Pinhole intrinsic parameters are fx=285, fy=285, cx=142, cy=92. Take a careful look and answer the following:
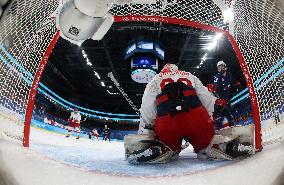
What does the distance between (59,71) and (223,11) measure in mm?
7761

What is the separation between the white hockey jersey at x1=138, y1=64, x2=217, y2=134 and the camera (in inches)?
61.6

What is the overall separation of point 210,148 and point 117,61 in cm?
656

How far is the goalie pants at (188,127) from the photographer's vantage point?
1.44 metres

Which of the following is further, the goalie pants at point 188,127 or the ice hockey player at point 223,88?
the ice hockey player at point 223,88

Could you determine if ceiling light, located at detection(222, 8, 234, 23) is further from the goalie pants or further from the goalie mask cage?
the goalie pants

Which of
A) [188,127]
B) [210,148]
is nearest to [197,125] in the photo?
[188,127]

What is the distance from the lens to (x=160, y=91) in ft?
5.14

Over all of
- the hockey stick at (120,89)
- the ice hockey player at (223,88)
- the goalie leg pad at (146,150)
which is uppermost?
the goalie leg pad at (146,150)

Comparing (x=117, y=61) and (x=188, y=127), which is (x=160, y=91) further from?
(x=117, y=61)

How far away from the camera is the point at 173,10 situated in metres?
2.06

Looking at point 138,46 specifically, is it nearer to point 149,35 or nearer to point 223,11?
point 149,35

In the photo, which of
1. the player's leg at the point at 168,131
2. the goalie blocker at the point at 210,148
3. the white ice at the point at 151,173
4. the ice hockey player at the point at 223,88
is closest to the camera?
the white ice at the point at 151,173

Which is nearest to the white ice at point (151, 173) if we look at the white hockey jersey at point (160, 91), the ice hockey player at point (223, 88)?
the white hockey jersey at point (160, 91)

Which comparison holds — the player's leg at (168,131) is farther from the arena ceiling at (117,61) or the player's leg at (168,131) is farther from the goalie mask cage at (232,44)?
the arena ceiling at (117,61)
